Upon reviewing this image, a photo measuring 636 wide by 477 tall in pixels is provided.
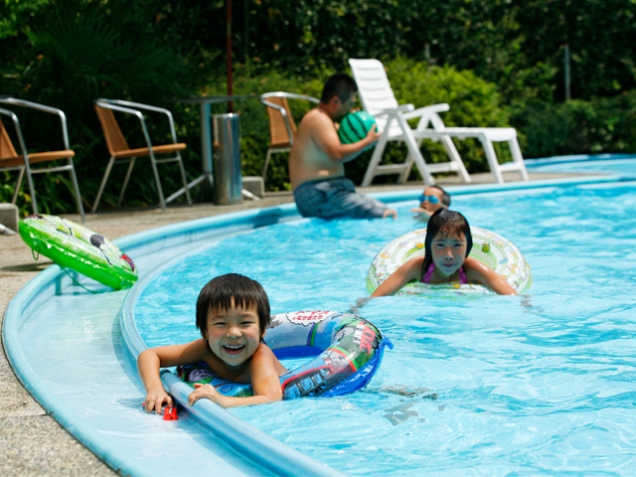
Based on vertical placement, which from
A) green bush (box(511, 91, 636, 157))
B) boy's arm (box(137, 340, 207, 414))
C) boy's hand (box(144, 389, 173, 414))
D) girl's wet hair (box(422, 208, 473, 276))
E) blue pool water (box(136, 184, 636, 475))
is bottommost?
green bush (box(511, 91, 636, 157))

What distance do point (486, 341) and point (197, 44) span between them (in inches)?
432

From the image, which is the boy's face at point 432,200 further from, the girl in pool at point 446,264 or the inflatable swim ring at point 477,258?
the girl in pool at point 446,264

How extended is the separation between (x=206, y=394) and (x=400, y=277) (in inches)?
93.6

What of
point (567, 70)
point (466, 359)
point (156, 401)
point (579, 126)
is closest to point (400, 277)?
point (466, 359)

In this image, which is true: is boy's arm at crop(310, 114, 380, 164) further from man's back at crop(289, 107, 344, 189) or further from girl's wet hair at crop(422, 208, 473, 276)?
girl's wet hair at crop(422, 208, 473, 276)

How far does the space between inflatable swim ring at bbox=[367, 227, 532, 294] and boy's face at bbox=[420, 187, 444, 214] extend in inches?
116

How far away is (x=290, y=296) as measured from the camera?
5711 mm

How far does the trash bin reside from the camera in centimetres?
939

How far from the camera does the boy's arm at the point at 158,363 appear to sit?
3.22m

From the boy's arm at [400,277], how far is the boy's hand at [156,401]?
2251 mm

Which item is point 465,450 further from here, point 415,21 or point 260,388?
point 415,21

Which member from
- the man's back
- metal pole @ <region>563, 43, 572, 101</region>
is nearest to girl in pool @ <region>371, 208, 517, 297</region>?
the man's back

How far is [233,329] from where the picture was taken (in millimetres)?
3232

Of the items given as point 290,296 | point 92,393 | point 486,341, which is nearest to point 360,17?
point 290,296
